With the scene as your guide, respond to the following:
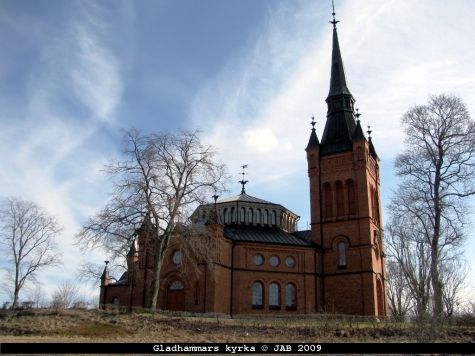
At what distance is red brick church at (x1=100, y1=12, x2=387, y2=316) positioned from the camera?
3516 cm

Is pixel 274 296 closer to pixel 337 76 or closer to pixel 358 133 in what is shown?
pixel 358 133

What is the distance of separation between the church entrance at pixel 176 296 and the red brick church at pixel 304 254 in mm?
72

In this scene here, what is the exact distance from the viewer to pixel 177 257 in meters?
35.8

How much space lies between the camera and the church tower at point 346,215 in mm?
37562

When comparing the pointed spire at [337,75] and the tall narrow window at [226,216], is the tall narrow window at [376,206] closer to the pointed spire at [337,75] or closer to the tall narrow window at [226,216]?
the pointed spire at [337,75]

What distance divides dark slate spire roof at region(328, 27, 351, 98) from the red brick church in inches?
71.9

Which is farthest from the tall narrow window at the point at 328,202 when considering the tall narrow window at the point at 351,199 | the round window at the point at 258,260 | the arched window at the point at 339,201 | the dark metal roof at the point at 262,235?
the round window at the point at 258,260

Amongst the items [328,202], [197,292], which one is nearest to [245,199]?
[328,202]

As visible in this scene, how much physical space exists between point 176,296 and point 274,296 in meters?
7.56

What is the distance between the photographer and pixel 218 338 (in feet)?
61.2

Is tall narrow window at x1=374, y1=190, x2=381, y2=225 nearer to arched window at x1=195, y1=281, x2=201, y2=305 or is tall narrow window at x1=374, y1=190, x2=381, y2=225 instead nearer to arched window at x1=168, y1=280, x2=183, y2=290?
arched window at x1=195, y1=281, x2=201, y2=305

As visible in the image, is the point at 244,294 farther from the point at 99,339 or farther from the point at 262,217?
the point at 99,339

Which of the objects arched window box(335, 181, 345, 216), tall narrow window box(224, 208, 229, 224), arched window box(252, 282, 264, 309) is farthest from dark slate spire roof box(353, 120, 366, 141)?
arched window box(252, 282, 264, 309)

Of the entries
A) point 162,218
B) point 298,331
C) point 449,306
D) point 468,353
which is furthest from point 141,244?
point 468,353
